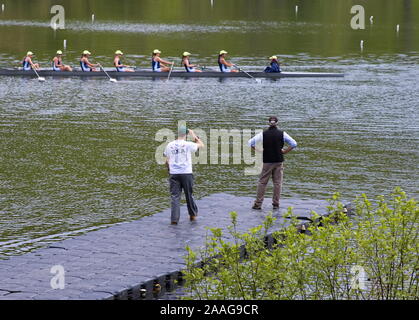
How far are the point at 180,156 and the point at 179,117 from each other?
61.5 feet

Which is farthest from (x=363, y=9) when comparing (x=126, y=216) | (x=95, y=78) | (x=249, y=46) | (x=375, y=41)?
(x=126, y=216)

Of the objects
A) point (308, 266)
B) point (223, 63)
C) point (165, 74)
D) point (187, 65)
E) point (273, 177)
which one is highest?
point (223, 63)

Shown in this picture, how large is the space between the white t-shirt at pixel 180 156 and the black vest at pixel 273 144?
1.94m

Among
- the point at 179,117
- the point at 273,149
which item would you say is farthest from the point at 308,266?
the point at 179,117

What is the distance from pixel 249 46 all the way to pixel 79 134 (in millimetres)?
35897

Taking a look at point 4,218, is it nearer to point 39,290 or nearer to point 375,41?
point 39,290

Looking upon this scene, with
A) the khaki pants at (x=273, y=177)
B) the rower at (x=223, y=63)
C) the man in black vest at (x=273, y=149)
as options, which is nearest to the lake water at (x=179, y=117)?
the rower at (x=223, y=63)

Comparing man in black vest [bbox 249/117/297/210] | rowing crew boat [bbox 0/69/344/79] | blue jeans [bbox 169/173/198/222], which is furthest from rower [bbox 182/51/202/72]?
blue jeans [bbox 169/173/198/222]

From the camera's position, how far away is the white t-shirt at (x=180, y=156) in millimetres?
17703

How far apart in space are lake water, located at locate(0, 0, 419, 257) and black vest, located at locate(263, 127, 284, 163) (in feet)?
12.3

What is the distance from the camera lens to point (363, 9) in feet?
322

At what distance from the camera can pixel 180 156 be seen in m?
17.7

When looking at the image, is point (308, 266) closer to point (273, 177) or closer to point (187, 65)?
point (273, 177)

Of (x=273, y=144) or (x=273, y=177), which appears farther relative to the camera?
(x=273, y=177)
